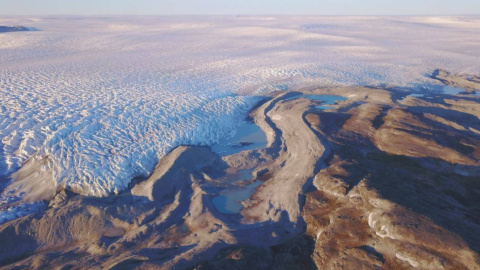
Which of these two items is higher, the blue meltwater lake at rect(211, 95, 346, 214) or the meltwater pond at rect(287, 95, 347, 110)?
the meltwater pond at rect(287, 95, 347, 110)

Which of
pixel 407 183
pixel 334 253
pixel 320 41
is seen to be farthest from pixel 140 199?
pixel 320 41

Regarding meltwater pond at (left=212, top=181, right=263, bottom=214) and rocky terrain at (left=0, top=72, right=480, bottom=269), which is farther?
meltwater pond at (left=212, top=181, right=263, bottom=214)

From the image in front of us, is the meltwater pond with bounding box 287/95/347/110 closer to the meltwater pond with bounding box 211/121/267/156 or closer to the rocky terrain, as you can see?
the rocky terrain

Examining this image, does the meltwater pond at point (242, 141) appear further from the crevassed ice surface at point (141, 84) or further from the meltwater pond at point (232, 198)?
the meltwater pond at point (232, 198)

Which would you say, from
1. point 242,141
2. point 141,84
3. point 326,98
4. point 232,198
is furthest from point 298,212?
point 141,84

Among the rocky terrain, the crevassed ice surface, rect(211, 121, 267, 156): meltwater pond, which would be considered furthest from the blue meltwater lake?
the crevassed ice surface

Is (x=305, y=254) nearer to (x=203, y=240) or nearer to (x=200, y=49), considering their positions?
(x=203, y=240)
